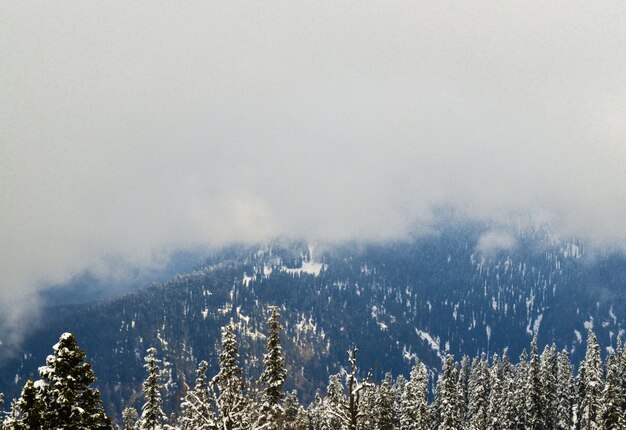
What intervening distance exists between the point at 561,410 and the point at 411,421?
4216 cm

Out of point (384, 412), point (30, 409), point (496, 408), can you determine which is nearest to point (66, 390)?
point (30, 409)

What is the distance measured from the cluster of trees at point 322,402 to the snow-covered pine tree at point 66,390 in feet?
0.12

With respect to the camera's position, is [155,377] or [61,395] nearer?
[61,395]

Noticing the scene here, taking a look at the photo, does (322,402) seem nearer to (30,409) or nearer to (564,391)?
(564,391)

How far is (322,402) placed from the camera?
261 feet

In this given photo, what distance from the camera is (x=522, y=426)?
8744cm

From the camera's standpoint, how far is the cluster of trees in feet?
65.7

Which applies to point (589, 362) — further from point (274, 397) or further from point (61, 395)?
point (61, 395)

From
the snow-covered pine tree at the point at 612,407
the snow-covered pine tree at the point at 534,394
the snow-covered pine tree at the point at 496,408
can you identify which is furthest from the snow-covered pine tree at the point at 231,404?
the snow-covered pine tree at the point at 496,408

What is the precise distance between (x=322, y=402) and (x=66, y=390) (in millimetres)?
64725

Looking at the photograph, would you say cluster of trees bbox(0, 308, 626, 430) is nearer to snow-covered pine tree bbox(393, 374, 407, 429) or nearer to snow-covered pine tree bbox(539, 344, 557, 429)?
snow-covered pine tree bbox(539, 344, 557, 429)

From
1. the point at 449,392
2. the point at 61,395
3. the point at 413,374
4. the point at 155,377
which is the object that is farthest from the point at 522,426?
the point at 61,395

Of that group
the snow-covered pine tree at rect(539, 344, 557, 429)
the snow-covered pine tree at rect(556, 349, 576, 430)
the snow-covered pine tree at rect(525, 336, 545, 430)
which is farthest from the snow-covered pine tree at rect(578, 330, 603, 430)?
the snow-covered pine tree at rect(525, 336, 545, 430)

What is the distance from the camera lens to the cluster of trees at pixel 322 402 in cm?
2002
